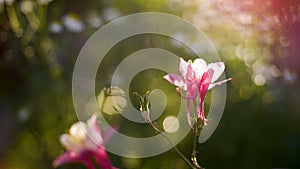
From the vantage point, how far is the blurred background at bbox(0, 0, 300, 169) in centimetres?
232

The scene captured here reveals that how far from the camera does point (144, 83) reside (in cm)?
241

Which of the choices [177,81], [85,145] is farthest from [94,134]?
[177,81]

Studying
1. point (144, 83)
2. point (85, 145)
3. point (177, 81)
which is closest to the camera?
point (85, 145)

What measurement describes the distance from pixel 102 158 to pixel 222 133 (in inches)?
61.6

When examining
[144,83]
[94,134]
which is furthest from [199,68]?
[144,83]

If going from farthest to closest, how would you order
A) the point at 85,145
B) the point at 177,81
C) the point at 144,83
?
the point at 144,83 → the point at 177,81 → the point at 85,145

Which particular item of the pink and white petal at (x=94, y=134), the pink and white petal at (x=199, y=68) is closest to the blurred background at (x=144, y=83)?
the pink and white petal at (x=199, y=68)

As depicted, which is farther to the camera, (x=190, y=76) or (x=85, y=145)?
(x=190, y=76)

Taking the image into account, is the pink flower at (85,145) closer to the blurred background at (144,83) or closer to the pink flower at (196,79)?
the pink flower at (196,79)

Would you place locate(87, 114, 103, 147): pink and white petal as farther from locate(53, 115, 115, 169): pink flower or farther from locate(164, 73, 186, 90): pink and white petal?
locate(164, 73, 186, 90): pink and white petal

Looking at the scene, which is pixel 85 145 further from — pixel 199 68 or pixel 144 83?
pixel 144 83

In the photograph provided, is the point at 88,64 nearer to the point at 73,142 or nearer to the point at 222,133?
the point at 222,133

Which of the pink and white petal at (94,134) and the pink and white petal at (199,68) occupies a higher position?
the pink and white petal at (199,68)

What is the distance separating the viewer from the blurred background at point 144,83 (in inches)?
91.2
